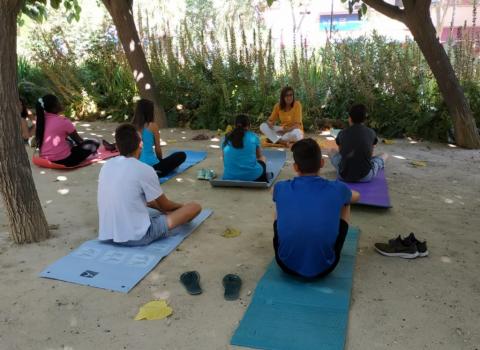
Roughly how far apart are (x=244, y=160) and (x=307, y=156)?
212cm

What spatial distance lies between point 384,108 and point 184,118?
3.95m

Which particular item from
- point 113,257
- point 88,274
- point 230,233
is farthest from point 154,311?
point 230,233

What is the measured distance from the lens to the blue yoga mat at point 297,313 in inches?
93.9

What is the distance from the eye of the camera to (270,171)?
570 centimetres

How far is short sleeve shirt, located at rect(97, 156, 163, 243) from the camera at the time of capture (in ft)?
11.0

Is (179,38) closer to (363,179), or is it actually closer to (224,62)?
(224,62)

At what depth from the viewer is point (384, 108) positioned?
775cm

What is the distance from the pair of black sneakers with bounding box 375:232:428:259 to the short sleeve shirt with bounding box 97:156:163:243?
185 cm

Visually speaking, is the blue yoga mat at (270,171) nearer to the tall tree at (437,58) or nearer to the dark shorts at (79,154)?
the dark shorts at (79,154)

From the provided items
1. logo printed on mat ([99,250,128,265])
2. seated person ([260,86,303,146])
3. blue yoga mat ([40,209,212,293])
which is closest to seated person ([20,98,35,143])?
seated person ([260,86,303,146])

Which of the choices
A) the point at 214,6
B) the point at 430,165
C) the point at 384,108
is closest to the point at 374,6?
the point at 384,108

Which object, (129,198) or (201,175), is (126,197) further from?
(201,175)

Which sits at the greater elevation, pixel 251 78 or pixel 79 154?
pixel 251 78

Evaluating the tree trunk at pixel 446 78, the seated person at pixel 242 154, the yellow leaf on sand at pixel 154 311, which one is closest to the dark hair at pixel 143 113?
the seated person at pixel 242 154
